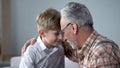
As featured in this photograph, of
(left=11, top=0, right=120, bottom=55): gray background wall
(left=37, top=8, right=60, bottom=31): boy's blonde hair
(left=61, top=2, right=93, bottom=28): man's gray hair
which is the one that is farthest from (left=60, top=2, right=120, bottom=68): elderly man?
(left=11, top=0, right=120, bottom=55): gray background wall

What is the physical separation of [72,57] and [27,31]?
6.01 feet

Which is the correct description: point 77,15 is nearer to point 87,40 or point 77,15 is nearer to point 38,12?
point 87,40

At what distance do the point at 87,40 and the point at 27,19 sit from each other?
2249 mm

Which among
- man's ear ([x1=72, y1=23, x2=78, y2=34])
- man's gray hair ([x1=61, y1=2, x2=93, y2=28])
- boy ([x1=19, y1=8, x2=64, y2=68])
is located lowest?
boy ([x1=19, y1=8, x2=64, y2=68])

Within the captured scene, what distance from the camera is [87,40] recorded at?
47.9 inches

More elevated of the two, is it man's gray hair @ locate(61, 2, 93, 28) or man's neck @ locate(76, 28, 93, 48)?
man's gray hair @ locate(61, 2, 93, 28)

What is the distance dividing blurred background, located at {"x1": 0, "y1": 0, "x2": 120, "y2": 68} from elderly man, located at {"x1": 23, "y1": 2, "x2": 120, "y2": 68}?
216cm

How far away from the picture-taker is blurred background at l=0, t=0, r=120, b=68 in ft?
11.0

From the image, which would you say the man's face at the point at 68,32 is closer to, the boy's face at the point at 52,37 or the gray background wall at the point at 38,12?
the boy's face at the point at 52,37

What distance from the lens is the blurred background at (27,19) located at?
334cm

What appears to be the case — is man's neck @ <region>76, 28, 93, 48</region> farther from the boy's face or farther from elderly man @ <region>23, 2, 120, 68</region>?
the boy's face

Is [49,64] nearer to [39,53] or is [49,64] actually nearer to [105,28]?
[39,53]

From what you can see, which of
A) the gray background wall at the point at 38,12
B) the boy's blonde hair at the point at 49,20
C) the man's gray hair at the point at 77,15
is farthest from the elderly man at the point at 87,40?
the gray background wall at the point at 38,12

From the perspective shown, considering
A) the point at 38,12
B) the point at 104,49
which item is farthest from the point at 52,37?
the point at 38,12
